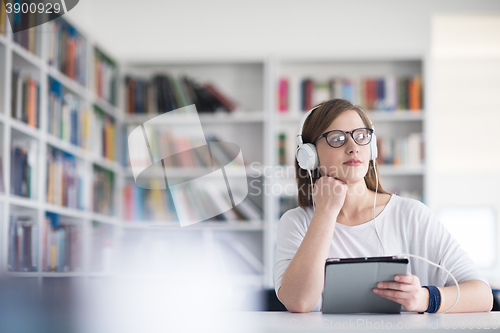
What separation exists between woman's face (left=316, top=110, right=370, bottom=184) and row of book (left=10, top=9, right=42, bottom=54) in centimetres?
166

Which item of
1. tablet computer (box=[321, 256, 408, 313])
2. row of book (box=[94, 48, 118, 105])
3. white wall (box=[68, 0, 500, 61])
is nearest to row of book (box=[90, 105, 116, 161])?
row of book (box=[94, 48, 118, 105])

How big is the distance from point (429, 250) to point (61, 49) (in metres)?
2.20

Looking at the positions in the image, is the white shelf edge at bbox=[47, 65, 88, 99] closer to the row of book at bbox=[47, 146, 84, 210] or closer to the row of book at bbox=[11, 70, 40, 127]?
the row of book at bbox=[11, 70, 40, 127]

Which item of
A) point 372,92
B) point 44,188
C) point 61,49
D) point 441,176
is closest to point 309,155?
point 44,188

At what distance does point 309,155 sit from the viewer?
1.25 m

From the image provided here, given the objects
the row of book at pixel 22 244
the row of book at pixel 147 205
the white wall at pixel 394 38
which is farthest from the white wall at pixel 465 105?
the row of book at pixel 22 244

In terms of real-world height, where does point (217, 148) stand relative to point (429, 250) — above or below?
above

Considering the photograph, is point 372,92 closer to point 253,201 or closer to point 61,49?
point 253,201

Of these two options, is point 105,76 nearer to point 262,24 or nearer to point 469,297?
point 262,24

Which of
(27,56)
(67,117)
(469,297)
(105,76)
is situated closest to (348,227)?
(469,297)

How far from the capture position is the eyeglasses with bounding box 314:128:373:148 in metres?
1.20

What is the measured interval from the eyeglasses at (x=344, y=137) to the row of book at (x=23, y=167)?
5.16 ft

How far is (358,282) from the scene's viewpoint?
881 millimetres

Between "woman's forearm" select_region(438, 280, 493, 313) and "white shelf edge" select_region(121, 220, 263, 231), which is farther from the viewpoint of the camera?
"white shelf edge" select_region(121, 220, 263, 231)
